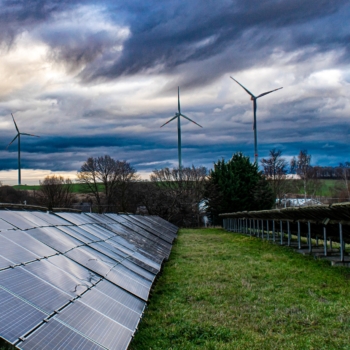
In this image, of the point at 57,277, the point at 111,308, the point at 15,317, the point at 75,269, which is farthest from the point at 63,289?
the point at 15,317

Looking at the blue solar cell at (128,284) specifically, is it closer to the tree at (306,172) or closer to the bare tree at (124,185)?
the bare tree at (124,185)

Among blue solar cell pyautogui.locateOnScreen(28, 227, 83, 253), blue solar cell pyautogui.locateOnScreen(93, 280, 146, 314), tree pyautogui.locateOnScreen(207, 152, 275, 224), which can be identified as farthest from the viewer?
tree pyautogui.locateOnScreen(207, 152, 275, 224)

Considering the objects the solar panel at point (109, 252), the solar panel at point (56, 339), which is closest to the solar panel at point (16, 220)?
the solar panel at point (109, 252)

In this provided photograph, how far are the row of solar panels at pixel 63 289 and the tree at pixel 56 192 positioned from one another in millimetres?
64139

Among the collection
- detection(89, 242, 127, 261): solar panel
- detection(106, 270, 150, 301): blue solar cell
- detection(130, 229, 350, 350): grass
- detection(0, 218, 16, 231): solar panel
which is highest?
detection(0, 218, 16, 231): solar panel

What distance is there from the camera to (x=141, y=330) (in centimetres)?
801

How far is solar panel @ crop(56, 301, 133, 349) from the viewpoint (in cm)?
594

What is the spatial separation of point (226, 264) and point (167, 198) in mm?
48890

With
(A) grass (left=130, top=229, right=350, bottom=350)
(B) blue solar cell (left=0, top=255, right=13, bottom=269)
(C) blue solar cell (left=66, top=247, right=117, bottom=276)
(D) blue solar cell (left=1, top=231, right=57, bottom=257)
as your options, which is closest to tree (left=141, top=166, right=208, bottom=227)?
(A) grass (left=130, top=229, right=350, bottom=350)

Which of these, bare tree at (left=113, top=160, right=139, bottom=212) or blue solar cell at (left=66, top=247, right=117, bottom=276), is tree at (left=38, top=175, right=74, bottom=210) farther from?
blue solar cell at (left=66, top=247, right=117, bottom=276)

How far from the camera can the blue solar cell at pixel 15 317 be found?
4.87m

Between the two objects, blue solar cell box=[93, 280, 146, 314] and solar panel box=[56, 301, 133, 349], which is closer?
solar panel box=[56, 301, 133, 349]

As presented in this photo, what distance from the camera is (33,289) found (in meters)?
6.46

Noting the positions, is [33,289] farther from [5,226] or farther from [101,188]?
[101,188]
